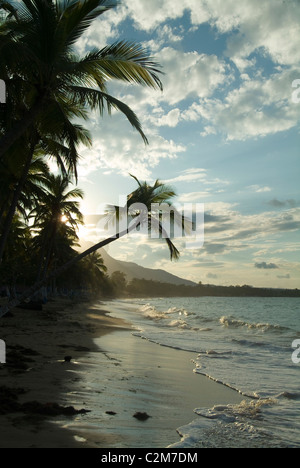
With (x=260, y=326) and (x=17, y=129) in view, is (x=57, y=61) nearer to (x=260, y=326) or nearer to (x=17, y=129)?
(x=17, y=129)

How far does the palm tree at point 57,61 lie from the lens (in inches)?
210

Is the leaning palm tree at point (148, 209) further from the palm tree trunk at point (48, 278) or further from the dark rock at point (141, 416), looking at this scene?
the dark rock at point (141, 416)

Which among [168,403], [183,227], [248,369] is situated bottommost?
[248,369]

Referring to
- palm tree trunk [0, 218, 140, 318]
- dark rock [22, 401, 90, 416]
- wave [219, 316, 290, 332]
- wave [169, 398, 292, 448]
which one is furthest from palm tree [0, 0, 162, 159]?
wave [219, 316, 290, 332]

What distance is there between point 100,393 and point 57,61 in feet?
19.4

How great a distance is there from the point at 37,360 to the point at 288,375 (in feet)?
23.4

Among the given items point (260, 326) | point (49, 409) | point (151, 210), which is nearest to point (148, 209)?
point (151, 210)

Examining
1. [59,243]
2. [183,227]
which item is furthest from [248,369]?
[59,243]

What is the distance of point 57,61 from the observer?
18.2 feet

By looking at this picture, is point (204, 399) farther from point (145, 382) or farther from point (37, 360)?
point (37, 360)

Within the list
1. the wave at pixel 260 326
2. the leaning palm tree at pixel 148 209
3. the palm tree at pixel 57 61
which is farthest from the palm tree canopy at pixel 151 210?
the wave at pixel 260 326

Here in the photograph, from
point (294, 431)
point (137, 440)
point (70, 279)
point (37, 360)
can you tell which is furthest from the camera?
point (70, 279)

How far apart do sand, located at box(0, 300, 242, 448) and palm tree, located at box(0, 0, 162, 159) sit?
12.8 feet

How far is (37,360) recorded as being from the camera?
8.30 m
